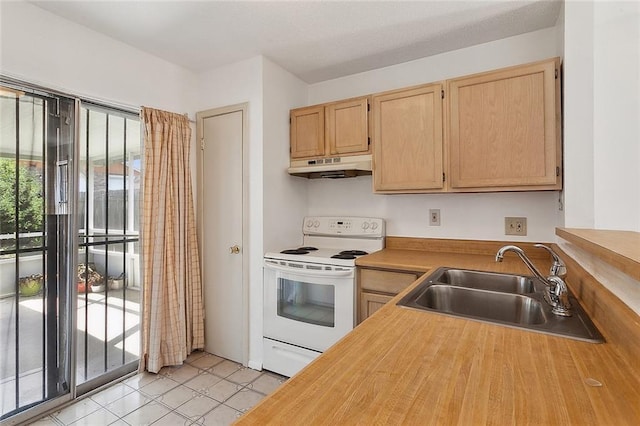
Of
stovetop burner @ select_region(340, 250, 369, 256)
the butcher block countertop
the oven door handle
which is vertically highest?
stovetop burner @ select_region(340, 250, 369, 256)

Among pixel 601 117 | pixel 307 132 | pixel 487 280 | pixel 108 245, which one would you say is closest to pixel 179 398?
pixel 108 245

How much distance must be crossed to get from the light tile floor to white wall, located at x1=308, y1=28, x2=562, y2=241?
149 centimetres

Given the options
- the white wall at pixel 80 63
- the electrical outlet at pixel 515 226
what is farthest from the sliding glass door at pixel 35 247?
the electrical outlet at pixel 515 226

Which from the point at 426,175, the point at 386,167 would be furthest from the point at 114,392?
the point at 426,175

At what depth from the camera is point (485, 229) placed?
233 centimetres

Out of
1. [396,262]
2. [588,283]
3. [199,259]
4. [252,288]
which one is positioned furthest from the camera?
[199,259]

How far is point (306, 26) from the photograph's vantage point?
2.09 meters

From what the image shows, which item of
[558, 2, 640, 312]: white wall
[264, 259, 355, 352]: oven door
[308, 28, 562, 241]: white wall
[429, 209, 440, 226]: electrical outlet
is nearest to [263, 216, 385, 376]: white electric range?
[264, 259, 355, 352]: oven door

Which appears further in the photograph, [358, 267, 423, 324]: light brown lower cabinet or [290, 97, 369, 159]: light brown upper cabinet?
[290, 97, 369, 159]: light brown upper cabinet

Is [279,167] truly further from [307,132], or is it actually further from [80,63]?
[80,63]

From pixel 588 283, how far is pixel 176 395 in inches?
91.0

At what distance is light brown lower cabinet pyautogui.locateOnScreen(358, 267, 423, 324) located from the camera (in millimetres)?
2016

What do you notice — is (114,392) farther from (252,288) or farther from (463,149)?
(463,149)

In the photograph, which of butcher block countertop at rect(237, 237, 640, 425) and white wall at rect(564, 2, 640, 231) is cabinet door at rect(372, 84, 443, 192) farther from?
butcher block countertop at rect(237, 237, 640, 425)
